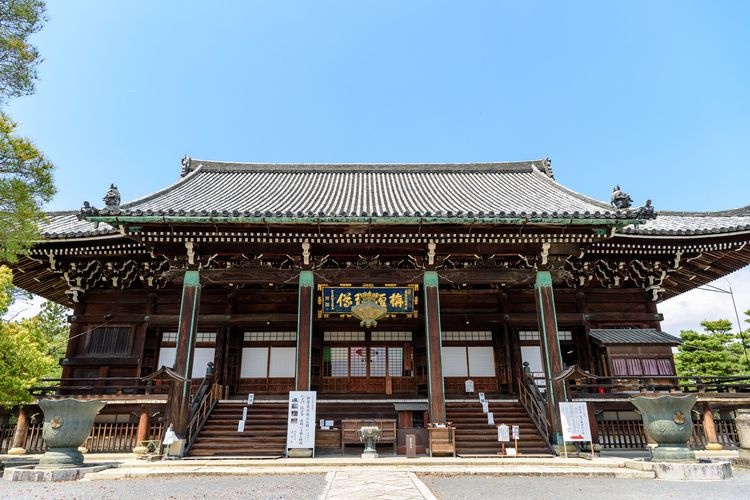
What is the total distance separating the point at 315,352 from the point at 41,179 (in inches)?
375

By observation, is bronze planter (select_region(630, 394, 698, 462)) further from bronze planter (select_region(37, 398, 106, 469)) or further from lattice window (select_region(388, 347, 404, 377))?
bronze planter (select_region(37, 398, 106, 469))

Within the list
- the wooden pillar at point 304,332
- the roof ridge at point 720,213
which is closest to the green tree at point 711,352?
the roof ridge at point 720,213

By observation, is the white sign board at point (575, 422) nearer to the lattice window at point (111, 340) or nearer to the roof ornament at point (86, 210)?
the roof ornament at point (86, 210)

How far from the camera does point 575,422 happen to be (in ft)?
32.3

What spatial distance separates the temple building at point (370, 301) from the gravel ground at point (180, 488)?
2.59m

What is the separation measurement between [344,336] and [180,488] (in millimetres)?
8879

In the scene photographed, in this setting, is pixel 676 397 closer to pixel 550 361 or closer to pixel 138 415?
pixel 550 361

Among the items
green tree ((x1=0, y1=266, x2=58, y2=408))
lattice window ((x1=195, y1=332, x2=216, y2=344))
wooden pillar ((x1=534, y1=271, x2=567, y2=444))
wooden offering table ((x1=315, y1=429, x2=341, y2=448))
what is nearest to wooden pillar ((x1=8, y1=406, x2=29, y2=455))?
green tree ((x1=0, y1=266, x2=58, y2=408))

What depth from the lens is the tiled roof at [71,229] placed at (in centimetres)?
1207

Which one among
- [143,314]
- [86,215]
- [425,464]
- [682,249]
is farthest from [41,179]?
[682,249]

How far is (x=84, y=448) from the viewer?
11.5 m

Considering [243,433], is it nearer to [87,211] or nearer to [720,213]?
[87,211]

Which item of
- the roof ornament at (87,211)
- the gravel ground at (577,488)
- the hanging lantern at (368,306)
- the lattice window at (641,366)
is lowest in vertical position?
the gravel ground at (577,488)

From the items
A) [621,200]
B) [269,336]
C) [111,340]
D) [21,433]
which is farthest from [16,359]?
[621,200]
